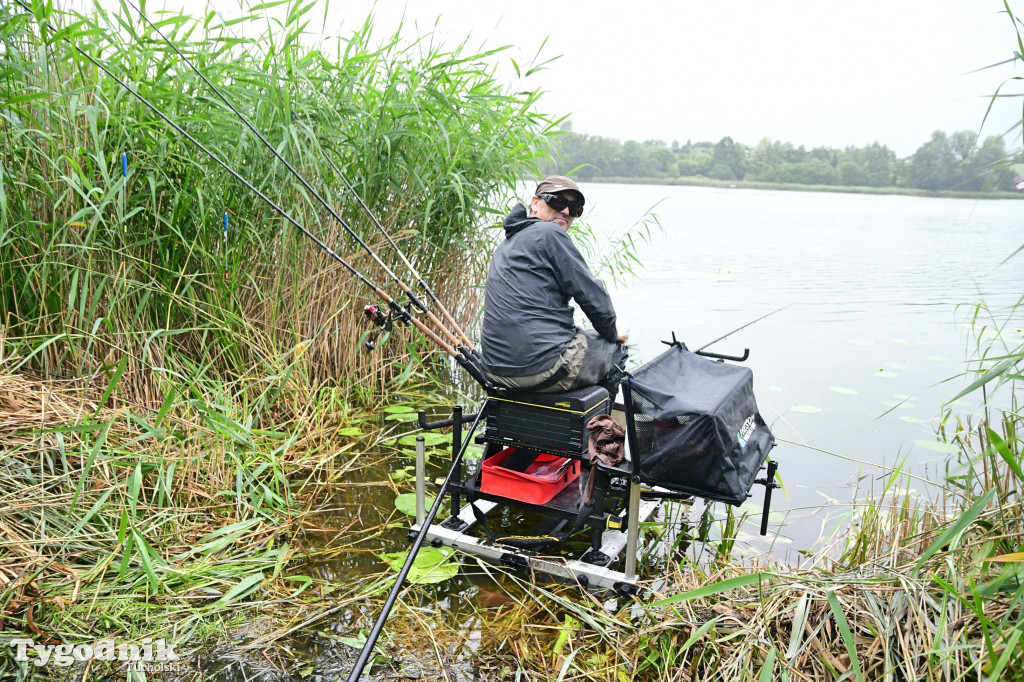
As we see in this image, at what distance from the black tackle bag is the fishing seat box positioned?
13.0 inches

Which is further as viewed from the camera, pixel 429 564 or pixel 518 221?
pixel 518 221

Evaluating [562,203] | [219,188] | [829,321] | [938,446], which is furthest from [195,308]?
[829,321]

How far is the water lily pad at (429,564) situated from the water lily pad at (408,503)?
12.7 inches

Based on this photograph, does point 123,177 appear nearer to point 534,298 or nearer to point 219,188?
point 219,188

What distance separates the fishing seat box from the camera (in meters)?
2.71

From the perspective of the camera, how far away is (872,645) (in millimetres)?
1741

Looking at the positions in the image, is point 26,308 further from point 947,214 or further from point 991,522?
point 947,214

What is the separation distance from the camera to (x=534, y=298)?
9.29 ft

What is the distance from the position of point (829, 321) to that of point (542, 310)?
612 centimetres

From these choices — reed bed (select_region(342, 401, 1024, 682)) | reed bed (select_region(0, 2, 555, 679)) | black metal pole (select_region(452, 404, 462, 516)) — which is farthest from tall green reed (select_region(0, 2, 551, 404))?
reed bed (select_region(342, 401, 1024, 682))

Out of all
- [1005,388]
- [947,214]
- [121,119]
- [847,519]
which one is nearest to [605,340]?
[847,519]

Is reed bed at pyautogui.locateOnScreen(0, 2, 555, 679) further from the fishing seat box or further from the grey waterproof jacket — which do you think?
the grey waterproof jacket

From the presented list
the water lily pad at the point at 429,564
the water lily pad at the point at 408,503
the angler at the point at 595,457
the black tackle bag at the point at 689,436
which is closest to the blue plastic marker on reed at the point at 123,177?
the angler at the point at 595,457

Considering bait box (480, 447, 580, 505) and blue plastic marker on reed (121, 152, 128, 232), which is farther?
blue plastic marker on reed (121, 152, 128, 232)
